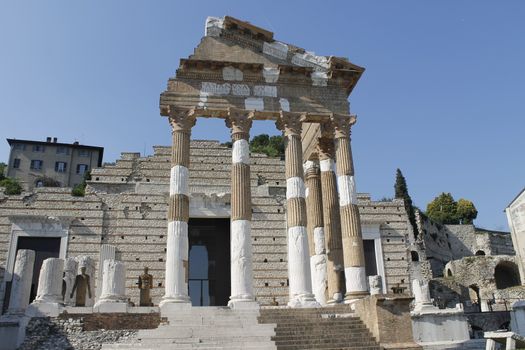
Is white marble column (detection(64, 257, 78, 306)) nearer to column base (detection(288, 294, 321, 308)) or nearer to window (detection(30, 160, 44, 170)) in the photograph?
column base (detection(288, 294, 321, 308))

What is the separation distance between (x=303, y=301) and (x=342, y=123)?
24.2ft

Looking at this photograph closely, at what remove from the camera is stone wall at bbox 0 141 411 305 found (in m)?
22.4

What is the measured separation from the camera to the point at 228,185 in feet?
80.8

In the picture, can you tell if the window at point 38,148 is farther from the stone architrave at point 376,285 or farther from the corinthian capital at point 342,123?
the stone architrave at point 376,285

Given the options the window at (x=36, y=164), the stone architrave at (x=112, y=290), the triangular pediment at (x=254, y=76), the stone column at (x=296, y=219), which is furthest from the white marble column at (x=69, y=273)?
the window at (x=36, y=164)

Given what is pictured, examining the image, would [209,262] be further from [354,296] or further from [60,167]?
[60,167]

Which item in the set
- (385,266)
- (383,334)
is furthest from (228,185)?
(383,334)

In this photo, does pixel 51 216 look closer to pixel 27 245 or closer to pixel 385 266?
pixel 27 245

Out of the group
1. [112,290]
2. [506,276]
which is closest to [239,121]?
[112,290]

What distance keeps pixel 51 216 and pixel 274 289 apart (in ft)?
36.8

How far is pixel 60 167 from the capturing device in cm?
5359

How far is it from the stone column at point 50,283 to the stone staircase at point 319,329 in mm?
6192

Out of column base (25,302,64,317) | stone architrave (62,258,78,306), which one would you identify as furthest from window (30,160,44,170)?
column base (25,302,64,317)

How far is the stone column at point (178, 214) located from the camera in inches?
629
